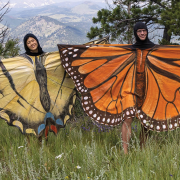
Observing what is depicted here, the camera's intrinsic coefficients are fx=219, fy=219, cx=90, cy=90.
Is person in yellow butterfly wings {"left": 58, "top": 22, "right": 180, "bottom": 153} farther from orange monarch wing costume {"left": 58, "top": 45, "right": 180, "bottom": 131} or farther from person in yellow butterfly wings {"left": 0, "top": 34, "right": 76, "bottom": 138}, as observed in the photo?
person in yellow butterfly wings {"left": 0, "top": 34, "right": 76, "bottom": 138}

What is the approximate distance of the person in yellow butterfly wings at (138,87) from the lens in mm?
2383

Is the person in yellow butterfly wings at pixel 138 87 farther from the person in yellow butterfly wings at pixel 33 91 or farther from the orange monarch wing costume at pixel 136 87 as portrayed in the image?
the person in yellow butterfly wings at pixel 33 91

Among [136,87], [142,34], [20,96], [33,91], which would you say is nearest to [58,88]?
[33,91]

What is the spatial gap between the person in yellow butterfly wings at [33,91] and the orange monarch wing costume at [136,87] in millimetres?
407

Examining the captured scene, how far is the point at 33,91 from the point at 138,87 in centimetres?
126

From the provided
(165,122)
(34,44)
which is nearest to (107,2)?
(34,44)

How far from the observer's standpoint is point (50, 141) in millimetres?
2848

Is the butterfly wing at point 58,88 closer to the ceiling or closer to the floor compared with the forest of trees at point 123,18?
closer to the floor

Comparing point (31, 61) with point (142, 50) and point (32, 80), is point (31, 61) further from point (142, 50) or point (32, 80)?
point (142, 50)

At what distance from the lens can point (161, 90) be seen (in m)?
2.44

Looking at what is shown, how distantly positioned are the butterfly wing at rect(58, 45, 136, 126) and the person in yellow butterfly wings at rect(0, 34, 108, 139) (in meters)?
0.26

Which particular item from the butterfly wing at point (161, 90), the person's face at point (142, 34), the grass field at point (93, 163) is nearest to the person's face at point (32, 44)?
the grass field at point (93, 163)

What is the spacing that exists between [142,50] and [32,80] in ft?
4.46

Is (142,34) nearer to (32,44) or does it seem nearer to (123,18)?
(32,44)
